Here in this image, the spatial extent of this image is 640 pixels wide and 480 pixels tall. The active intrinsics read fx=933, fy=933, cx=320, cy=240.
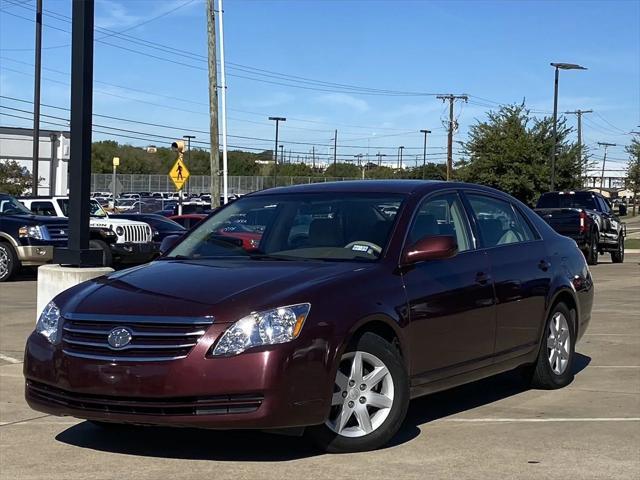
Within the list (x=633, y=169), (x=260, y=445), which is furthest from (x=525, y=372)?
(x=633, y=169)

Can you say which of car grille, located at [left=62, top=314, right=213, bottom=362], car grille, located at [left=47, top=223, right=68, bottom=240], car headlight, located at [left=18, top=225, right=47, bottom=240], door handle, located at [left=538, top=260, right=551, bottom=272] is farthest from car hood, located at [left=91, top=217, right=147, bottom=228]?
car grille, located at [left=62, top=314, right=213, bottom=362]

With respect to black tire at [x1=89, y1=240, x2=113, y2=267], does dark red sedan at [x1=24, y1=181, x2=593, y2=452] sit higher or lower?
higher

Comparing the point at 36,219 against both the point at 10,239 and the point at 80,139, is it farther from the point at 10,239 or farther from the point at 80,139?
the point at 80,139

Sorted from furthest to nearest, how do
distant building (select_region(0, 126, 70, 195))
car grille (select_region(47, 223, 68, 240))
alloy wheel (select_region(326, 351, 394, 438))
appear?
distant building (select_region(0, 126, 70, 195))
car grille (select_region(47, 223, 68, 240))
alloy wheel (select_region(326, 351, 394, 438))

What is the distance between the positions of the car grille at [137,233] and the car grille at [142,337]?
15267 mm

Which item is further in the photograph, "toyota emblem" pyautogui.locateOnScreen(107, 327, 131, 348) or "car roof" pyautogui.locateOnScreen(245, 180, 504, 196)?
"car roof" pyautogui.locateOnScreen(245, 180, 504, 196)

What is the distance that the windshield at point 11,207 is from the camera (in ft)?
62.9

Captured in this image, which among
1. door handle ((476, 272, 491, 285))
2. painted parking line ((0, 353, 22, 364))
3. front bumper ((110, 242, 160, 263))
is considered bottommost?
painted parking line ((0, 353, 22, 364))

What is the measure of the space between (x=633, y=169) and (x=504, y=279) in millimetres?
77034

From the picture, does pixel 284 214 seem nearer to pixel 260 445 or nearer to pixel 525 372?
pixel 260 445

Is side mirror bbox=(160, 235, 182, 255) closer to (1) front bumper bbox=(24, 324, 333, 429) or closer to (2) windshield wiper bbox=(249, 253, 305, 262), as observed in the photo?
(2) windshield wiper bbox=(249, 253, 305, 262)

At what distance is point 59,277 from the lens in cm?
845

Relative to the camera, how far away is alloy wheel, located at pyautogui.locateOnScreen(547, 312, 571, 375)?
291 inches

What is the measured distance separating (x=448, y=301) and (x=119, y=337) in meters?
2.16
